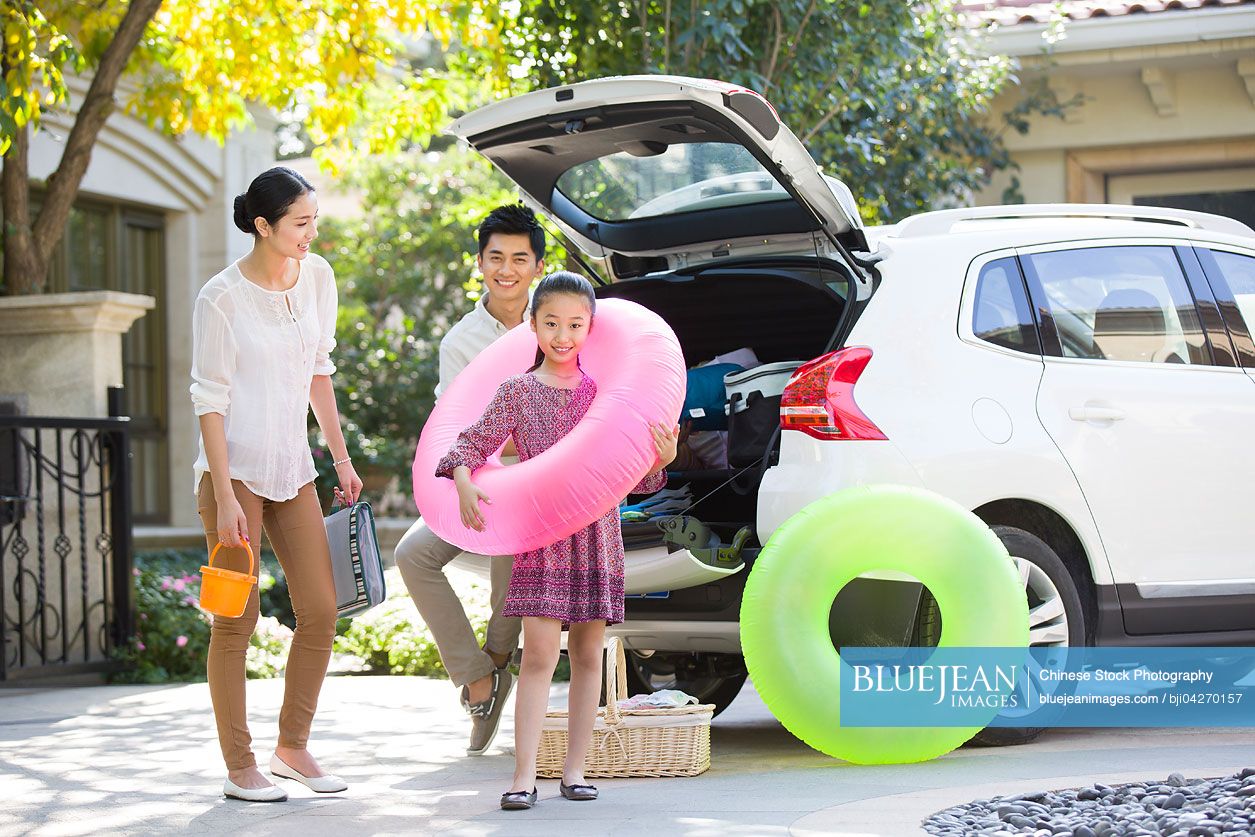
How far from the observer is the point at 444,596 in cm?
582

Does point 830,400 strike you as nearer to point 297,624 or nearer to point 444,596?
point 444,596

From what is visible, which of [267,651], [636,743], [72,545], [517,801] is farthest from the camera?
[267,651]

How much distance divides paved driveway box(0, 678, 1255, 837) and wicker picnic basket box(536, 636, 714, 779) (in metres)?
0.06

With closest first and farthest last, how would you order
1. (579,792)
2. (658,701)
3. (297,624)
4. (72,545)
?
1. (579,792)
2. (297,624)
3. (658,701)
4. (72,545)

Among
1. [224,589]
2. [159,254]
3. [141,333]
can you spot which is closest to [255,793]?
[224,589]

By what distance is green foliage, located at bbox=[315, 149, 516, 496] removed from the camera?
15.2 m

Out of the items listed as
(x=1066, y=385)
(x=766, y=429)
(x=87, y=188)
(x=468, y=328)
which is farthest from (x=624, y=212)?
(x=87, y=188)

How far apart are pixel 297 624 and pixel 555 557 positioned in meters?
0.88

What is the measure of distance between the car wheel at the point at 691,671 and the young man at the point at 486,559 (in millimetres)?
735

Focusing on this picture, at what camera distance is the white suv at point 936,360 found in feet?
17.1

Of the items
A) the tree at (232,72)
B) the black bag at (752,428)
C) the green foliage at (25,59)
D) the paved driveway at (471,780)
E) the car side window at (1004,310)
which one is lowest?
the paved driveway at (471,780)

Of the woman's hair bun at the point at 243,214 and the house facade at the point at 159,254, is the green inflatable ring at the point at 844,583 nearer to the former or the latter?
the woman's hair bun at the point at 243,214

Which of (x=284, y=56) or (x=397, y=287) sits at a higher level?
(x=284, y=56)

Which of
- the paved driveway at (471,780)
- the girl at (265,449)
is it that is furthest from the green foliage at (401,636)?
the girl at (265,449)
